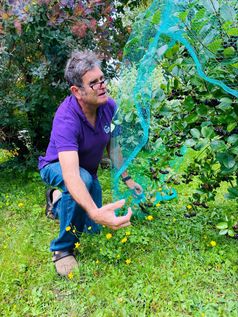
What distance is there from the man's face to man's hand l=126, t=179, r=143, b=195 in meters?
0.53

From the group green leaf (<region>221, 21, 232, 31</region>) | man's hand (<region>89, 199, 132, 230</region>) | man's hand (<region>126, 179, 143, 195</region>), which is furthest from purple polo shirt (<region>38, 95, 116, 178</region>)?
green leaf (<region>221, 21, 232, 31</region>)

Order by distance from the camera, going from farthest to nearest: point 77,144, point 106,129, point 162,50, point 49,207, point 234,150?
point 49,207
point 106,129
point 77,144
point 234,150
point 162,50

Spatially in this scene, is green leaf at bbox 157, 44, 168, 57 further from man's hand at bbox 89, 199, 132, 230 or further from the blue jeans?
the blue jeans

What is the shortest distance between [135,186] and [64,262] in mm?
614

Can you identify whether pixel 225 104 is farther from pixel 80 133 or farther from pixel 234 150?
pixel 80 133

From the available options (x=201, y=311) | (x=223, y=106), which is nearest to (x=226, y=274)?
(x=201, y=311)

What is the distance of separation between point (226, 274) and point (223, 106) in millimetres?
919

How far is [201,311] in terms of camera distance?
1.95 m

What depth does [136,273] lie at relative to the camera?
7.37 feet

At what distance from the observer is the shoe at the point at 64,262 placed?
232cm

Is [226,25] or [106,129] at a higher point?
[226,25]

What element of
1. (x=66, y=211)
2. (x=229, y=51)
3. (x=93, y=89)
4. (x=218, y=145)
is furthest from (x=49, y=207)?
(x=229, y=51)

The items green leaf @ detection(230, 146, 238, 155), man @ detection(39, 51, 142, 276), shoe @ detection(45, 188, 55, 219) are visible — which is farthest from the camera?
shoe @ detection(45, 188, 55, 219)

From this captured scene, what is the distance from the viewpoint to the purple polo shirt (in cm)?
222
